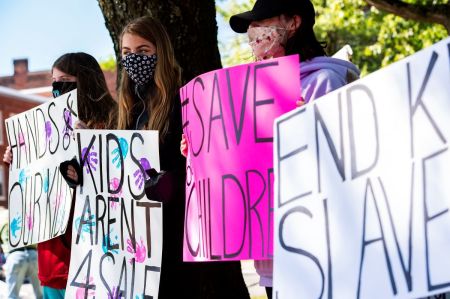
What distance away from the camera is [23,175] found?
17.0ft

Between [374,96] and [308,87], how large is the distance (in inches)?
28.9

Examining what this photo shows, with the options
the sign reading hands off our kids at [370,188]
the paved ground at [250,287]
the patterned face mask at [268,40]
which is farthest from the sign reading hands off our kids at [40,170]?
the paved ground at [250,287]

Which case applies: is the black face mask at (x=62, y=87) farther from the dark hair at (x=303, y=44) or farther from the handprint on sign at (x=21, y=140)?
the dark hair at (x=303, y=44)

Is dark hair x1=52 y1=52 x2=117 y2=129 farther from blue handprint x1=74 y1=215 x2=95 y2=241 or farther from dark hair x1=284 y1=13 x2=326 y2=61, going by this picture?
dark hair x1=284 y1=13 x2=326 y2=61

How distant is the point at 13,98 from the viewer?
5047 cm

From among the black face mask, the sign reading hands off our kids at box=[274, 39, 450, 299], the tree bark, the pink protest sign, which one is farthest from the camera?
the tree bark

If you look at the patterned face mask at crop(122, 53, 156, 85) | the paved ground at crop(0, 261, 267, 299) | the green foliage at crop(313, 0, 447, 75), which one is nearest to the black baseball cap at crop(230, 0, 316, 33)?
the patterned face mask at crop(122, 53, 156, 85)

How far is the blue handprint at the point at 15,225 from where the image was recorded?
17.0 feet

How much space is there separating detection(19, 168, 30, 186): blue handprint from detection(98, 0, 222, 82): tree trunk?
957 millimetres

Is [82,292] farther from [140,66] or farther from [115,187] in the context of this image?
[140,66]

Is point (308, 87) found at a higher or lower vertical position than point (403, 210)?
higher

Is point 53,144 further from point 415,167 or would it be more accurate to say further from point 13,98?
point 13,98

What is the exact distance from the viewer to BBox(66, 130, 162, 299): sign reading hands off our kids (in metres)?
4.15

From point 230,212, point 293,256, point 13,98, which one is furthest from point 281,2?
point 13,98
